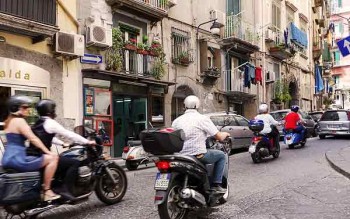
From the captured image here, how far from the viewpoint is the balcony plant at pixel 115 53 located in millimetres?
15961

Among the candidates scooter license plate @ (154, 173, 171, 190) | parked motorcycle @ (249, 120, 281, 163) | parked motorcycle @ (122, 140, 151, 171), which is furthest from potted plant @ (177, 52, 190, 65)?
scooter license plate @ (154, 173, 171, 190)

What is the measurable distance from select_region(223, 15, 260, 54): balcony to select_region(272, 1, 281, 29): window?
4503 millimetres

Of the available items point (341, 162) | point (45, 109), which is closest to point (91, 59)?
point (341, 162)

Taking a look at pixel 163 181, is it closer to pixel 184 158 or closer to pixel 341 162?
pixel 184 158

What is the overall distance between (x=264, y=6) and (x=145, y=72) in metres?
14.1

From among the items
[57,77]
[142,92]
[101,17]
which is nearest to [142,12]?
[101,17]

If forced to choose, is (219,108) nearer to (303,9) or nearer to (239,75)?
(239,75)

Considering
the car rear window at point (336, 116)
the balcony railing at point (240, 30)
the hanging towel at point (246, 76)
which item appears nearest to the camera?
the car rear window at point (336, 116)

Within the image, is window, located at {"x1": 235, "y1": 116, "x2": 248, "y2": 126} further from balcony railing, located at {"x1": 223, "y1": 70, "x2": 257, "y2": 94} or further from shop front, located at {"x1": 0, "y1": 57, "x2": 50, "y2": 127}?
balcony railing, located at {"x1": 223, "y1": 70, "x2": 257, "y2": 94}

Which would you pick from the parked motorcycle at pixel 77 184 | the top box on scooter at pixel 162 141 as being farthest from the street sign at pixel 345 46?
the top box on scooter at pixel 162 141

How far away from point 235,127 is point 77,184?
33.4 ft

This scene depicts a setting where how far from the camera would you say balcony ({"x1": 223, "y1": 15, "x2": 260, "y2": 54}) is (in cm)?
2325

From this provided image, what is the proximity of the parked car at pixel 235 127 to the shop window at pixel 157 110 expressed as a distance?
347 cm

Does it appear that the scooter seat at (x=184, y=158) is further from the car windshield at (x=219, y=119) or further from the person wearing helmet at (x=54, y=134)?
the car windshield at (x=219, y=119)
